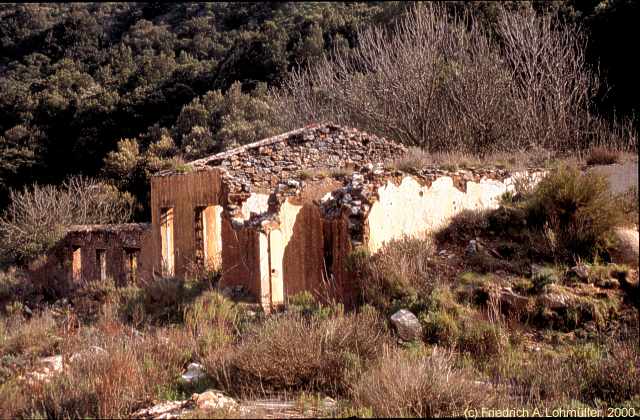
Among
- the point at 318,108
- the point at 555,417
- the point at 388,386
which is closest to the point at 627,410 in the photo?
the point at 555,417

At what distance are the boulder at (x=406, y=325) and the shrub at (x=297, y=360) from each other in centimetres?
119

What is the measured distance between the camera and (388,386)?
18.7 feet

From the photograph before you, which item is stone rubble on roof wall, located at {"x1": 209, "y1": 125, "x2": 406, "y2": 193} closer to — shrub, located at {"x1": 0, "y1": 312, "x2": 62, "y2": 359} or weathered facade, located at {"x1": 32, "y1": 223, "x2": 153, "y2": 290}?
weathered facade, located at {"x1": 32, "y1": 223, "x2": 153, "y2": 290}

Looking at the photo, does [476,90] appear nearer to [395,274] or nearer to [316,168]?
[316,168]

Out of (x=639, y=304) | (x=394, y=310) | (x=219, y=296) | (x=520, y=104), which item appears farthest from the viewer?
(x=520, y=104)

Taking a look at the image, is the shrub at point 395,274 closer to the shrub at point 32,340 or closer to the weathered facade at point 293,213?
the weathered facade at point 293,213

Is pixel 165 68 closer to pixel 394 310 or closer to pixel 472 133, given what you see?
pixel 472 133

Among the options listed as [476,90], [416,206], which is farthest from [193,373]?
[476,90]

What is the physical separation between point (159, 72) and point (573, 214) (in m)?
39.5

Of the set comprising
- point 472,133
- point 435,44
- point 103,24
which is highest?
point 103,24

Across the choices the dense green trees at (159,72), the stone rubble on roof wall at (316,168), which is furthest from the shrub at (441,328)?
the dense green trees at (159,72)

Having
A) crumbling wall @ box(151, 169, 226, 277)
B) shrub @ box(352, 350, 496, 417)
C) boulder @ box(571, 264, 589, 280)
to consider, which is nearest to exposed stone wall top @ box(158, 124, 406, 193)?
crumbling wall @ box(151, 169, 226, 277)

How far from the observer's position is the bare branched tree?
68.2ft

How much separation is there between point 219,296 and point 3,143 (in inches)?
1305
